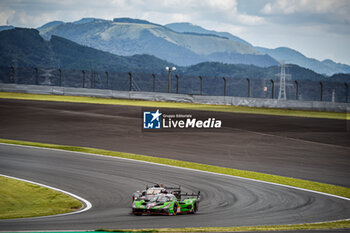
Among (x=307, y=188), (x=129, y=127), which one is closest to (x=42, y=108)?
(x=129, y=127)

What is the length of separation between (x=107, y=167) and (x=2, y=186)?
193 inches

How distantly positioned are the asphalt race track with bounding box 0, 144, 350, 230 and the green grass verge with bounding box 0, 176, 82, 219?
683 millimetres

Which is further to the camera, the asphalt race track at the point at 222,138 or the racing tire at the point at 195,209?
the asphalt race track at the point at 222,138

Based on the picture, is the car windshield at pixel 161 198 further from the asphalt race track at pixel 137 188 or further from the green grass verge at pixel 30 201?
the green grass verge at pixel 30 201

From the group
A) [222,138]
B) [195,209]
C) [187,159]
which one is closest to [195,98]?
[222,138]

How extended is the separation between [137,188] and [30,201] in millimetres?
3616

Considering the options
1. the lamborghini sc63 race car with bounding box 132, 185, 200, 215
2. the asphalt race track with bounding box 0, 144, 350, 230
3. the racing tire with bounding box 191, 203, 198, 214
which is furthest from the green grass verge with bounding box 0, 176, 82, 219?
the racing tire with bounding box 191, 203, 198, 214

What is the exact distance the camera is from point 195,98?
54.7 meters

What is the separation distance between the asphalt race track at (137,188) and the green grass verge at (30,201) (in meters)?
0.68

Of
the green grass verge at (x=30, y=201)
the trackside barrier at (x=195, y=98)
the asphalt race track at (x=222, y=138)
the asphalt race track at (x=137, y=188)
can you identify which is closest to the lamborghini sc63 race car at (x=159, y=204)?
the asphalt race track at (x=137, y=188)

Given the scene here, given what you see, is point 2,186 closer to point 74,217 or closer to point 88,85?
point 74,217

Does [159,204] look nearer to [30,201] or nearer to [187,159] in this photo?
[30,201]

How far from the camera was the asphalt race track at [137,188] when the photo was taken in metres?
11.9

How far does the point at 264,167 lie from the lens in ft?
70.6
